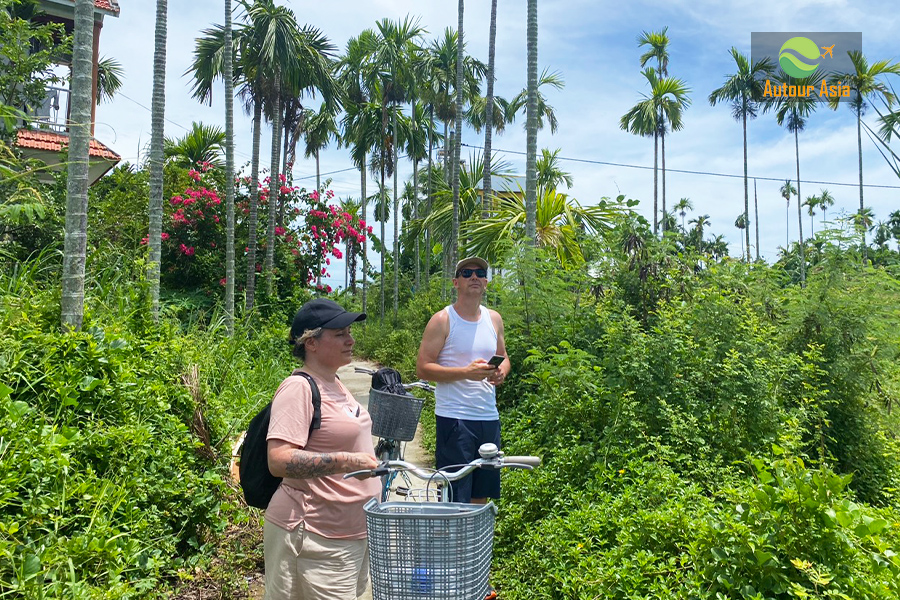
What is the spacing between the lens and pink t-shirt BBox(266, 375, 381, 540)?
8.61ft

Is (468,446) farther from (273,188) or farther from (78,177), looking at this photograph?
(273,188)

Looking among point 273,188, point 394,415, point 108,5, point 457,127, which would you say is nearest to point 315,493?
point 394,415

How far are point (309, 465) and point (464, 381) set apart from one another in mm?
1789

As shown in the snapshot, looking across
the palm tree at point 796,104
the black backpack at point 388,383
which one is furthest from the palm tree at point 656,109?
the black backpack at point 388,383

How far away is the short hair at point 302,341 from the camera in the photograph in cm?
282

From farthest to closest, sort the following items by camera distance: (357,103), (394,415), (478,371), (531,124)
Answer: (357,103), (531,124), (394,415), (478,371)

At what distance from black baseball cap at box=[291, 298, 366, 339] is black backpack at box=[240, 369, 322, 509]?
8.7 inches

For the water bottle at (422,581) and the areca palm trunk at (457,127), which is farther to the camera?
the areca palm trunk at (457,127)

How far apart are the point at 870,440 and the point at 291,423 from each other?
605 cm

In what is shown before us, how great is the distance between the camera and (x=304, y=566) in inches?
104

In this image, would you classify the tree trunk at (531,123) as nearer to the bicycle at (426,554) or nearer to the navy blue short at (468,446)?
the navy blue short at (468,446)

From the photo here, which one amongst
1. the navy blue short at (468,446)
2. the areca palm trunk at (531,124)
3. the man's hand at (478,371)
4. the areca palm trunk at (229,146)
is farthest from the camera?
the areca palm trunk at (229,146)

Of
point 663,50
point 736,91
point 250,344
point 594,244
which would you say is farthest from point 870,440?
point 736,91

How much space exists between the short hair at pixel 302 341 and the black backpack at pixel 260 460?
0.15 m
